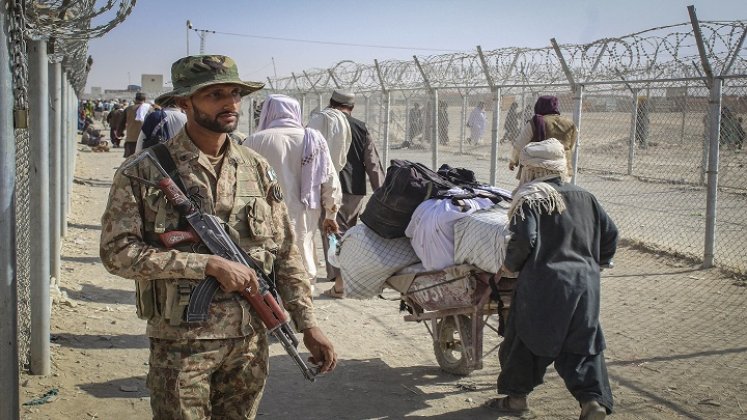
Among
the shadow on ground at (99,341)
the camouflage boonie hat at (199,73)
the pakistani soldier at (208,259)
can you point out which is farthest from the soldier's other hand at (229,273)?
the shadow on ground at (99,341)

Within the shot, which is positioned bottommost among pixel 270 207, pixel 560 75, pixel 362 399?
pixel 362 399

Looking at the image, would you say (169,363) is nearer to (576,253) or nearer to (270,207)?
(270,207)

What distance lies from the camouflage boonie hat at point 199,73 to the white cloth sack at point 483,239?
1935 millimetres

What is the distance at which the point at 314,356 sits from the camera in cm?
270

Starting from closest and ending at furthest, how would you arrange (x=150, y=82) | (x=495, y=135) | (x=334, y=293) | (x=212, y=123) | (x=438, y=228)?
1. (x=212, y=123)
2. (x=438, y=228)
3. (x=334, y=293)
4. (x=495, y=135)
5. (x=150, y=82)

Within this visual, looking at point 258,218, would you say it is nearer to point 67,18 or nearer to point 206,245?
point 206,245

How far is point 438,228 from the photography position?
14.1 feet

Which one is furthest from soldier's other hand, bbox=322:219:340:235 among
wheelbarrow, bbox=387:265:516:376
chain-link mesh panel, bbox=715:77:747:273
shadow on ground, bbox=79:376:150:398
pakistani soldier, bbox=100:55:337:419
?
chain-link mesh panel, bbox=715:77:747:273

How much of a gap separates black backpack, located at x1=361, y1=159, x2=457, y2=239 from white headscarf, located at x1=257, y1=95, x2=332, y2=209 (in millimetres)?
932

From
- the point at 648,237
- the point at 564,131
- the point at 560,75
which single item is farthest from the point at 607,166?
the point at 564,131

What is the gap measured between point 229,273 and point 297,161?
3.19 metres

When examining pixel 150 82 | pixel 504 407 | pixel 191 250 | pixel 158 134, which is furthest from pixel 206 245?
pixel 150 82

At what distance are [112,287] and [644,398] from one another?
4820 millimetres

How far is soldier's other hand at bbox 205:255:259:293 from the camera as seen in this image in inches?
93.1
